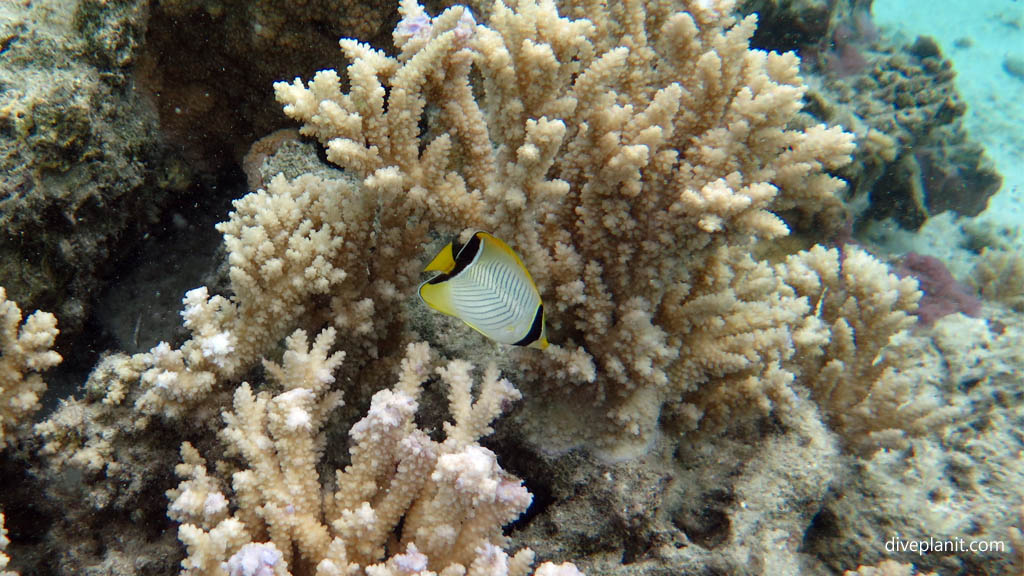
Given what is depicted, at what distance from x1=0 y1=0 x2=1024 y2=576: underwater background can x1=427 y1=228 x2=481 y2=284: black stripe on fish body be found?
147 millimetres

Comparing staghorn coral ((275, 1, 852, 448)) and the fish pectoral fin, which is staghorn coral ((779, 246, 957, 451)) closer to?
staghorn coral ((275, 1, 852, 448))

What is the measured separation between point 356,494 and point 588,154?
4.93 ft

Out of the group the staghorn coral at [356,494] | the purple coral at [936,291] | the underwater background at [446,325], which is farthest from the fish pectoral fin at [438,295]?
the purple coral at [936,291]

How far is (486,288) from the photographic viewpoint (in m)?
1.49

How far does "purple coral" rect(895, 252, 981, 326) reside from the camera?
18.3ft

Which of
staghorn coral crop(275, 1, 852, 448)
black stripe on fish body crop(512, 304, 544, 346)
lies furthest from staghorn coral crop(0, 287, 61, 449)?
black stripe on fish body crop(512, 304, 544, 346)

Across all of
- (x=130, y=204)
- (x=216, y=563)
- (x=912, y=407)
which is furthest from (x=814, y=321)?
(x=130, y=204)

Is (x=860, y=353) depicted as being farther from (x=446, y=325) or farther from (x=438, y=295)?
(x=438, y=295)

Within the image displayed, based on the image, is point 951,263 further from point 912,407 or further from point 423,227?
point 423,227

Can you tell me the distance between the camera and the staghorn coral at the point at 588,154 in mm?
1852

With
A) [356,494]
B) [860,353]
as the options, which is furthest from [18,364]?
[860,353]

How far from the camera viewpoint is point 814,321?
8.97 ft

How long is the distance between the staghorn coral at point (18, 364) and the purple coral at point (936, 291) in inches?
275

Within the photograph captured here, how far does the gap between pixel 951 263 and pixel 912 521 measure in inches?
304
